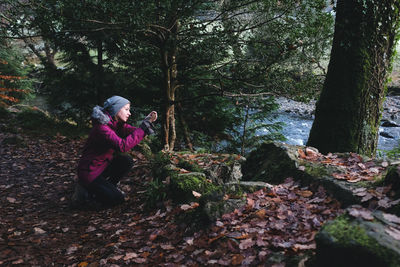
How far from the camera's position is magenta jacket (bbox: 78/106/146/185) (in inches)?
171

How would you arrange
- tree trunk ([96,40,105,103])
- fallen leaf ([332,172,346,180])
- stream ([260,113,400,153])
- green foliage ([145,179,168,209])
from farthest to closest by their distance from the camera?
stream ([260,113,400,153]) → tree trunk ([96,40,105,103]) → green foliage ([145,179,168,209]) → fallen leaf ([332,172,346,180])

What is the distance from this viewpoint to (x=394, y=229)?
1855mm

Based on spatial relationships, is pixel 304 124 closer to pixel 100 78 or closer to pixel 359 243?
pixel 100 78

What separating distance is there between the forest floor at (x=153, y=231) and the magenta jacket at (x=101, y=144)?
0.68m

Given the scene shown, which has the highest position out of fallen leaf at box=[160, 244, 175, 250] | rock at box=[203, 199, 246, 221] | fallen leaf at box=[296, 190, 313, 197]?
fallen leaf at box=[296, 190, 313, 197]

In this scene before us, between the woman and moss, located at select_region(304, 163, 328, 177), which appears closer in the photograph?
moss, located at select_region(304, 163, 328, 177)

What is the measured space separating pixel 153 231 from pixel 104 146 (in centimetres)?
168

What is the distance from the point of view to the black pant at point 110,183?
4.65m

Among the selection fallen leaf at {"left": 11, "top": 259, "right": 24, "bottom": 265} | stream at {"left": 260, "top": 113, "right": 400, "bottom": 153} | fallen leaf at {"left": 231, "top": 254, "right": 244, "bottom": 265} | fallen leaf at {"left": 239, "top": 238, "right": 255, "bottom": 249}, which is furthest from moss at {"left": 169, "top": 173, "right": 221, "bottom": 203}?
stream at {"left": 260, "top": 113, "right": 400, "bottom": 153}

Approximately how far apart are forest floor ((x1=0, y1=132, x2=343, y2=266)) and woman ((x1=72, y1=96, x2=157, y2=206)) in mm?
285

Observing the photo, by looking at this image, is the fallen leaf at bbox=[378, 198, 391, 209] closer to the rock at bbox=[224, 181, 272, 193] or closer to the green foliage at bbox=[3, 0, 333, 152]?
the rock at bbox=[224, 181, 272, 193]

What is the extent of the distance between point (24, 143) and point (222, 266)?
8.12 meters

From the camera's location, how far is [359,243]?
175 cm

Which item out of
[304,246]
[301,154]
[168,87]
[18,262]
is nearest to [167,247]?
[304,246]
